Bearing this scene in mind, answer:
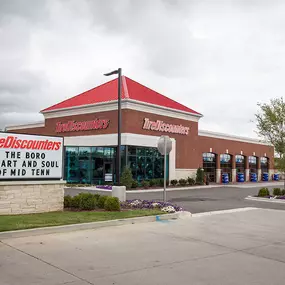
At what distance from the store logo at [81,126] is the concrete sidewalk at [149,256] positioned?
2228 centimetres

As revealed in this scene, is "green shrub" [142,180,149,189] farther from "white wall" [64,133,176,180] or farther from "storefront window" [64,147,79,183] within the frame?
"storefront window" [64,147,79,183]

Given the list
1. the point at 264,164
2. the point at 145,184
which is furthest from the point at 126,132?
the point at 264,164

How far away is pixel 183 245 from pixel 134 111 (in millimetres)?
23680

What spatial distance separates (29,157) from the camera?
43.0 feet

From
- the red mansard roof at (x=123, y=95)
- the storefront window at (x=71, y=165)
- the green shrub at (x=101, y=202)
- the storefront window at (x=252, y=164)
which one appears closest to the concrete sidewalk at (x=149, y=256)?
the green shrub at (x=101, y=202)

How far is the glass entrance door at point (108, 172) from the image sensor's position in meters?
32.7

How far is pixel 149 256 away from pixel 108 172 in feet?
84.0

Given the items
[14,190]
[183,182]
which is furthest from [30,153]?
[183,182]

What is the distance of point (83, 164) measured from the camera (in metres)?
34.8

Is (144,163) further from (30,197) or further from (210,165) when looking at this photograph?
(30,197)

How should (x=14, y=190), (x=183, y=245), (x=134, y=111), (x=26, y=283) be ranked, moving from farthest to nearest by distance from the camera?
1. (x=134, y=111)
2. (x=14, y=190)
3. (x=183, y=245)
4. (x=26, y=283)

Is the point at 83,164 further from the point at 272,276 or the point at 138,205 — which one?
the point at 272,276

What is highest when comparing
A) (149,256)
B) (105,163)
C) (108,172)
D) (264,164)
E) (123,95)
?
(123,95)

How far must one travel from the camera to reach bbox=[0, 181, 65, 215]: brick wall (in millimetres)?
12214
